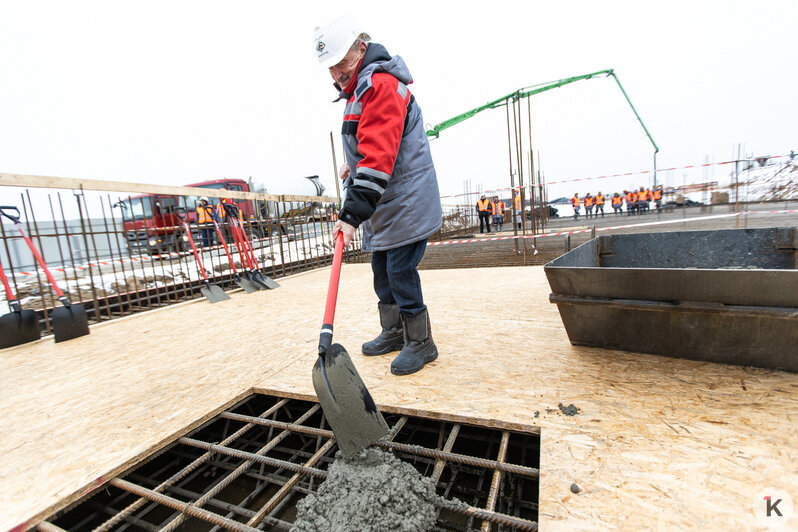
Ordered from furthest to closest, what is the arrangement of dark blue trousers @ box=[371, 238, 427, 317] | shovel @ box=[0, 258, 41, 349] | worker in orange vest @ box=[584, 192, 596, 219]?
worker in orange vest @ box=[584, 192, 596, 219] < shovel @ box=[0, 258, 41, 349] < dark blue trousers @ box=[371, 238, 427, 317]

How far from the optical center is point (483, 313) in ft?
10.1

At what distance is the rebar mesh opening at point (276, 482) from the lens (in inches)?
49.3

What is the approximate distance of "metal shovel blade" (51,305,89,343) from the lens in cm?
331

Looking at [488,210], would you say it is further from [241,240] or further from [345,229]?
[345,229]

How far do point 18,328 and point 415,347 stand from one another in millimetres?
3770

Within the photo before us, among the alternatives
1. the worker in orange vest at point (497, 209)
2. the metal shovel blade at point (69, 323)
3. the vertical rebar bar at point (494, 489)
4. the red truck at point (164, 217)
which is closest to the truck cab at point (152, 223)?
the red truck at point (164, 217)

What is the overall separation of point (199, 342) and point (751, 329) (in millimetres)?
3515

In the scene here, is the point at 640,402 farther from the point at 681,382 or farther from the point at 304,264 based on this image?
the point at 304,264

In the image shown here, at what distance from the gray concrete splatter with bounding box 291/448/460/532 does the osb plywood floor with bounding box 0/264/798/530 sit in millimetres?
365

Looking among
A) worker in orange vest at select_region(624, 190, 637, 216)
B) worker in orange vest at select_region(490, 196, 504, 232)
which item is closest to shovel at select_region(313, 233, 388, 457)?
worker in orange vest at select_region(490, 196, 504, 232)

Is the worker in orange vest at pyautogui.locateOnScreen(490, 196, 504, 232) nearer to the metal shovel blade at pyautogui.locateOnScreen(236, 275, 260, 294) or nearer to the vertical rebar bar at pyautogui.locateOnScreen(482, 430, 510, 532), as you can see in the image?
the metal shovel blade at pyautogui.locateOnScreen(236, 275, 260, 294)

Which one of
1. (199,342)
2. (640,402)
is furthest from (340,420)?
(199,342)

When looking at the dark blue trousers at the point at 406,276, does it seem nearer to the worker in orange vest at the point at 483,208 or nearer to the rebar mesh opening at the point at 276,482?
the rebar mesh opening at the point at 276,482

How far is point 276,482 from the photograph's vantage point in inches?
61.2
